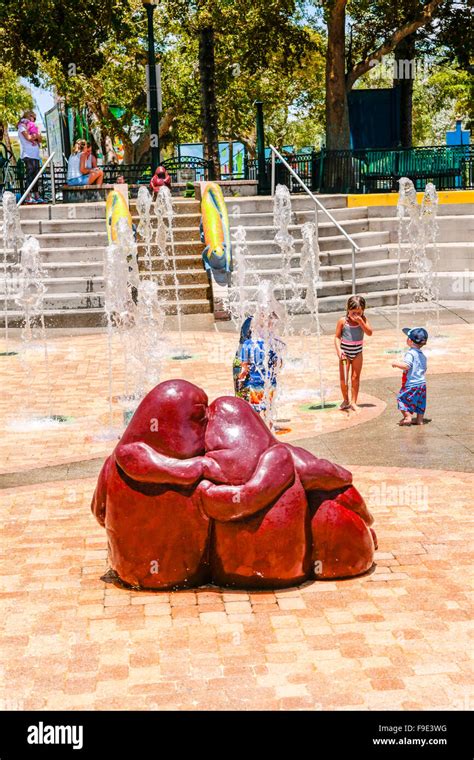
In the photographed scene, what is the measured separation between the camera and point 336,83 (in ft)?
81.8

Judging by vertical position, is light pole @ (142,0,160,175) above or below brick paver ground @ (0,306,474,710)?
above

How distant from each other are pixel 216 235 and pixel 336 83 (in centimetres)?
759

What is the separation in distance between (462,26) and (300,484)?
22.9 m

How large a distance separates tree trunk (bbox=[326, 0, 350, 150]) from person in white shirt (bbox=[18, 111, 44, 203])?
22.2ft

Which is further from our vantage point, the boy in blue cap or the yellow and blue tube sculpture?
the yellow and blue tube sculpture

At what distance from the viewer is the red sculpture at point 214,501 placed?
6238 millimetres

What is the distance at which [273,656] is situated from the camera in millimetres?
5613

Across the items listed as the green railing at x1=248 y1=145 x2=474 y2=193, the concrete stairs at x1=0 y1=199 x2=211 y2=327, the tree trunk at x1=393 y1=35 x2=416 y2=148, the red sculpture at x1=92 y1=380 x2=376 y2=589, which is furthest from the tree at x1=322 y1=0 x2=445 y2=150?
the red sculpture at x1=92 y1=380 x2=376 y2=589

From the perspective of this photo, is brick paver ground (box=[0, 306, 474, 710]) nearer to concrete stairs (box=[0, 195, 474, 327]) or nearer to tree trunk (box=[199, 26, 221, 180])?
concrete stairs (box=[0, 195, 474, 327])

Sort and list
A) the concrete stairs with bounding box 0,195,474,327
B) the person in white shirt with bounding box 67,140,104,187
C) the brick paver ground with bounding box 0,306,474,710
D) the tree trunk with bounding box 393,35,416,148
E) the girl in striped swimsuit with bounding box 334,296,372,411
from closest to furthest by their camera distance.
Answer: the brick paver ground with bounding box 0,306,474,710
the girl in striped swimsuit with bounding box 334,296,372,411
the concrete stairs with bounding box 0,195,474,327
the person in white shirt with bounding box 67,140,104,187
the tree trunk with bounding box 393,35,416,148

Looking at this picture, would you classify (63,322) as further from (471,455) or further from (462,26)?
(462,26)

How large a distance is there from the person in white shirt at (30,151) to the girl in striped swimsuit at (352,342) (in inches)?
532

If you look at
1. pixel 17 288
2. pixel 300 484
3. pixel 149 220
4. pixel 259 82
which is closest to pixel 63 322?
pixel 17 288

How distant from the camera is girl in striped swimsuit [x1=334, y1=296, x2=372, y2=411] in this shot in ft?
37.0
